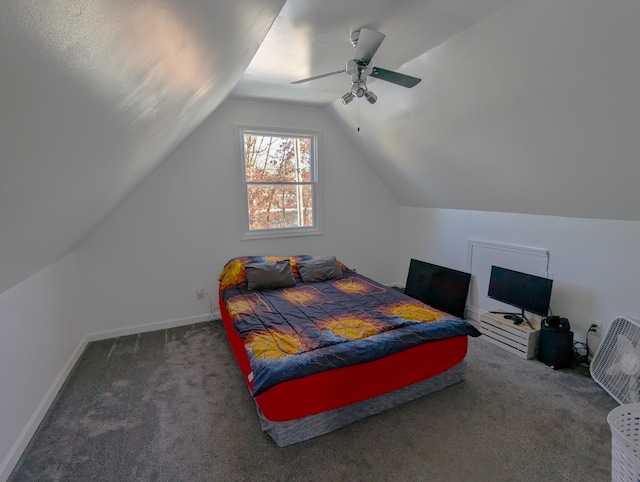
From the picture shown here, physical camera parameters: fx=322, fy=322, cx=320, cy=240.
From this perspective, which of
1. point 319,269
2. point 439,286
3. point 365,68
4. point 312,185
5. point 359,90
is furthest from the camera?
point 312,185

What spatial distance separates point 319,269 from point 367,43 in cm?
243

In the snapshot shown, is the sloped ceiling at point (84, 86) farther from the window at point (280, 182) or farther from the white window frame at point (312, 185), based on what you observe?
the window at point (280, 182)

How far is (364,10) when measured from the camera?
1947 millimetres

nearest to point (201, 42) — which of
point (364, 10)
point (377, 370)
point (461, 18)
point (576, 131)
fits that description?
point (364, 10)

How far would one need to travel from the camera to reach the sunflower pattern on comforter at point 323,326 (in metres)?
2.00

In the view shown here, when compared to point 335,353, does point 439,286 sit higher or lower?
lower

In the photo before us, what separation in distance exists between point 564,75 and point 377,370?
214cm

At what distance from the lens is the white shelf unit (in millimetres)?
2895

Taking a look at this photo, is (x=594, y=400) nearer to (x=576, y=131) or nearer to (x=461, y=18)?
(x=576, y=131)

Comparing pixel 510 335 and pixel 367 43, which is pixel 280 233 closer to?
pixel 367 43

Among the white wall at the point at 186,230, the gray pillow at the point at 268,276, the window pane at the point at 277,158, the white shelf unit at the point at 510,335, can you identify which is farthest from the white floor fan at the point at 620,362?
the window pane at the point at 277,158

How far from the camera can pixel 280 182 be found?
4.10m

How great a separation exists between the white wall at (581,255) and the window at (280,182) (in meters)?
2.01

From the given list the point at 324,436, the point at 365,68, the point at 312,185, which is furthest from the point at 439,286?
the point at 365,68
